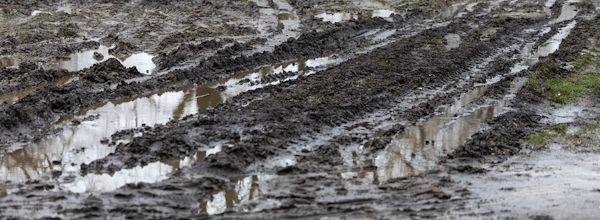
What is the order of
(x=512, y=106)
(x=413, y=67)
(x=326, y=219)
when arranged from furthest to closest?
(x=413, y=67), (x=512, y=106), (x=326, y=219)

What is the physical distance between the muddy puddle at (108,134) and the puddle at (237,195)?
1.07 m

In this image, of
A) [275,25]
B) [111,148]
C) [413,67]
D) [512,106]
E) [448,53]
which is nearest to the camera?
[111,148]

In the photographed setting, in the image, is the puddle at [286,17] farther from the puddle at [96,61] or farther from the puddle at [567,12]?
the puddle at [567,12]

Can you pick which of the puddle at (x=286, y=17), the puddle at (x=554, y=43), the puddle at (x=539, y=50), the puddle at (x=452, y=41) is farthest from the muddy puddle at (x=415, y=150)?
the puddle at (x=286, y=17)

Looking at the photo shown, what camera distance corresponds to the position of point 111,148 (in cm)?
907

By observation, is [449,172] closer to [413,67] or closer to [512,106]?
[512,106]

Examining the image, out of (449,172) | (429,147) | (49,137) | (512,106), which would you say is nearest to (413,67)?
(512,106)

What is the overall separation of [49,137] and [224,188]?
12.8ft

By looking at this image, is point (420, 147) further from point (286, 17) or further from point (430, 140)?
point (286, 17)

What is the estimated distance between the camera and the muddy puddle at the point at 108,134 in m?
7.97

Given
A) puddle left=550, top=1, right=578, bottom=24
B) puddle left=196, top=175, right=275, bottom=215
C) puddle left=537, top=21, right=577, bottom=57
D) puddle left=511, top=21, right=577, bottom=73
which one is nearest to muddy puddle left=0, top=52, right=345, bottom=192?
puddle left=196, top=175, right=275, bottom=215

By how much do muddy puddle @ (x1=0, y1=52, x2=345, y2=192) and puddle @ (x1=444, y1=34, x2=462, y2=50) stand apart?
15.7 ft

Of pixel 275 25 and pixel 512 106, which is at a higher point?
pixel 275 25

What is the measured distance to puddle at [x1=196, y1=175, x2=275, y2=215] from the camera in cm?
716
